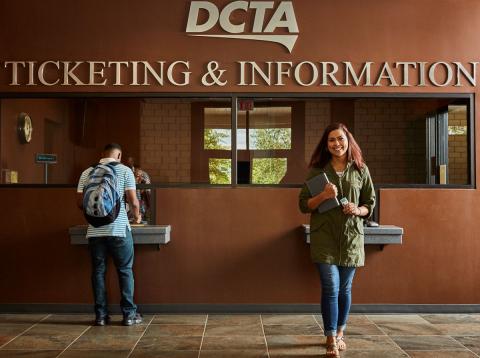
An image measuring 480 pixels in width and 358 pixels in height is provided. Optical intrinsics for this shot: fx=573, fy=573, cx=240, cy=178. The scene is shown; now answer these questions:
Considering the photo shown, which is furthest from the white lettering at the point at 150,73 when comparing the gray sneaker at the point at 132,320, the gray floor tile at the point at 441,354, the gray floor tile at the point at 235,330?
the gray floor tile at the point at 441,354

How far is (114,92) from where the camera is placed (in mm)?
5262

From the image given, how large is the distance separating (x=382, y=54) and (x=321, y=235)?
219cm

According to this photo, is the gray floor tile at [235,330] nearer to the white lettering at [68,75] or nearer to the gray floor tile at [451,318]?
the gray floor tile at [451,318]

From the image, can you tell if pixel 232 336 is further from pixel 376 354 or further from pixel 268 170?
pixel 268 170

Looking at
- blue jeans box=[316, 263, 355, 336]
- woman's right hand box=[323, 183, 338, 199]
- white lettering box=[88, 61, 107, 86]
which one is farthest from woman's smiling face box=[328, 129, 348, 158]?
white lettering box=[88, 61, 107, 86]

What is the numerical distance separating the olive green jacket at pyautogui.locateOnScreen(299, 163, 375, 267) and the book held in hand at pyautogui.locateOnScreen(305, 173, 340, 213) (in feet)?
0.21

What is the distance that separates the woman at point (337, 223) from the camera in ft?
12.7

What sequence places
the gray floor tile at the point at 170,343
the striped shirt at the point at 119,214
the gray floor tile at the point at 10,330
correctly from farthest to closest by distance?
1. the striped shirt at the point at 119,214
2. the gray floor tile at the point at 10,330
3. the gray floor tile at the point at 170,343

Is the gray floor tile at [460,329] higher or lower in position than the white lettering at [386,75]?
lower

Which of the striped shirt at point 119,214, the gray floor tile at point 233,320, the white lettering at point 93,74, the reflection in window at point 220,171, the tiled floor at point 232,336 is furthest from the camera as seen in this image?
the reflection in window at point 220,171

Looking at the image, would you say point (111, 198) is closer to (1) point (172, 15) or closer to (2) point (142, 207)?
(2) point (142, 207)

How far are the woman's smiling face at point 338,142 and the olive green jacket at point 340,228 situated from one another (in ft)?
0.39

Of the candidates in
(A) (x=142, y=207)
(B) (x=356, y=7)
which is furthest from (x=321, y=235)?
(B) (x=356, y=7)

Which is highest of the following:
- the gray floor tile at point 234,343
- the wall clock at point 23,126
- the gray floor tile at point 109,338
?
the wall clock at point 23,126
